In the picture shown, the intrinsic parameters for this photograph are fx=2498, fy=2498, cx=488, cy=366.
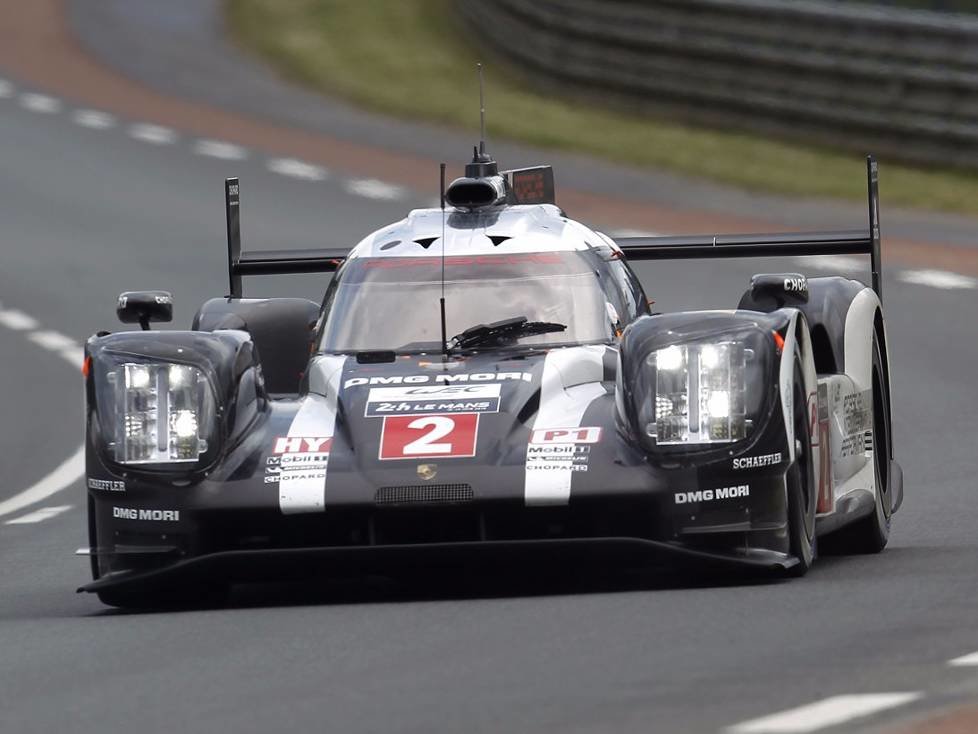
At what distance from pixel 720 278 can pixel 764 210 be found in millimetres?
2810

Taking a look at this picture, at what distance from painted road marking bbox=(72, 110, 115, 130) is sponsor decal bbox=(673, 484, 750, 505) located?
72.1 feet

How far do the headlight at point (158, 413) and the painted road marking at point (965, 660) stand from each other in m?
2.96

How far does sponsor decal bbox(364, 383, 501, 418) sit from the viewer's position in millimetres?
8391

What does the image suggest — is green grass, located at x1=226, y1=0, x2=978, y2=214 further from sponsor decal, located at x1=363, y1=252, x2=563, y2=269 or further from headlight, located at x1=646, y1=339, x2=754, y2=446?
headlight, located at x1=646, y1=339, x2=754, y2=446

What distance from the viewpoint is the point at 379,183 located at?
2561cm

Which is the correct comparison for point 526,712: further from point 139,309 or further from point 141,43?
point 141,43

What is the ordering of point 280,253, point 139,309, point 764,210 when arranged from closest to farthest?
point 139,309, point 280,253, point 764,210

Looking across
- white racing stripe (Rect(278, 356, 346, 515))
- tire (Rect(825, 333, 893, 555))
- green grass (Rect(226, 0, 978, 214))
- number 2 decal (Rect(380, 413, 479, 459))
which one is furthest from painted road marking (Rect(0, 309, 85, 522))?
green grass (Rect(226, 0, 978, 214))

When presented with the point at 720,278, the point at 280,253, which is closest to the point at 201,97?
the point at 720,278

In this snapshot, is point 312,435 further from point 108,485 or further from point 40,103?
point 40,103

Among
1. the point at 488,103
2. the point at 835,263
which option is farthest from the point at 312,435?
the point at 488,103

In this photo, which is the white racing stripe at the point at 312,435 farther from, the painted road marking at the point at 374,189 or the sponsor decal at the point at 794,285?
the painted road marking at the point at 374,189

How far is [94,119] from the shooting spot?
2973 centimetres

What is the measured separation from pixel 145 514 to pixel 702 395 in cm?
188
